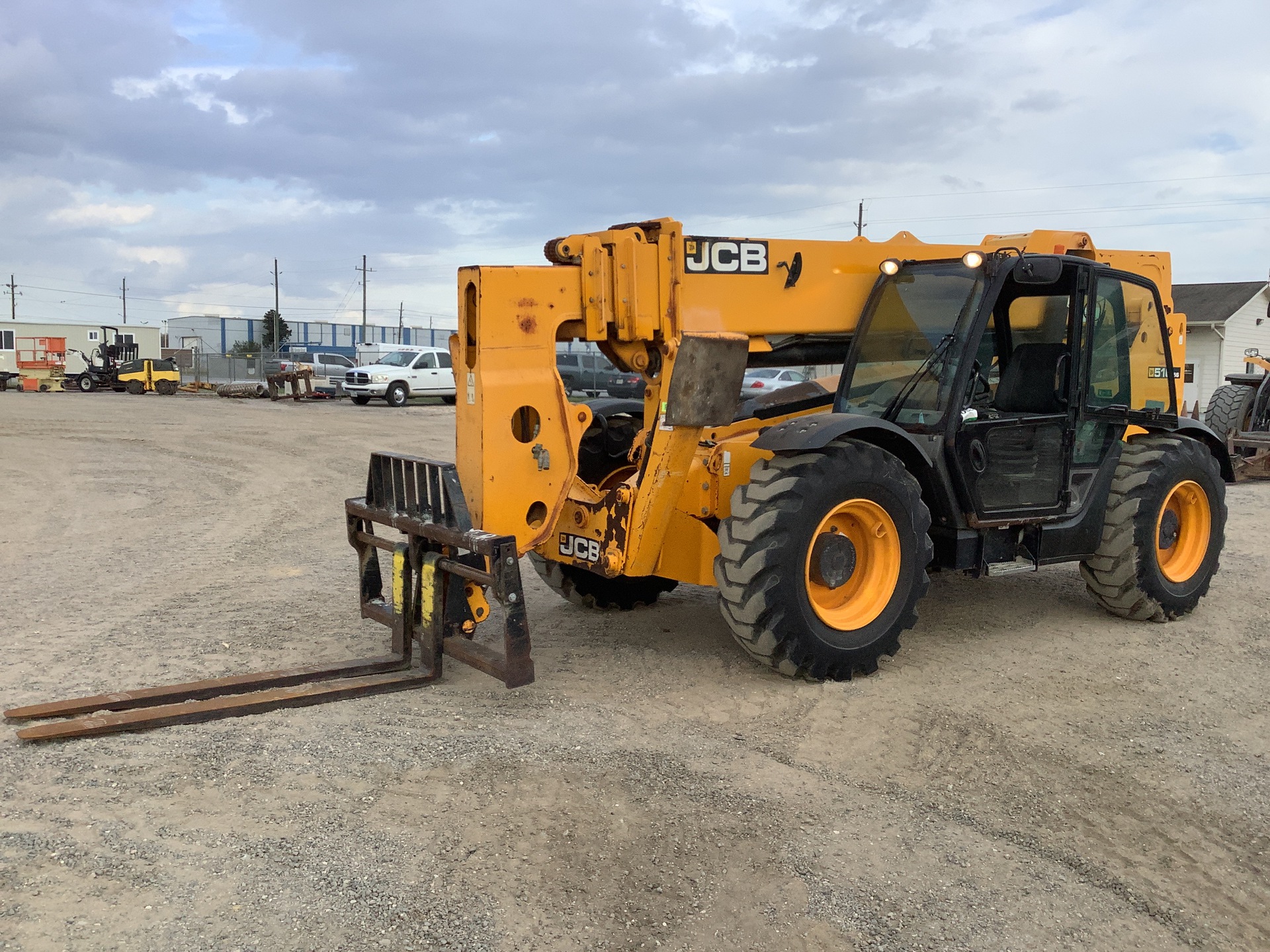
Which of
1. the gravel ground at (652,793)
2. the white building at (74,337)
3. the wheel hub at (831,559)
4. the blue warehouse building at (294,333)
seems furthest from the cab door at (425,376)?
the blue warehouse building at (294,333)

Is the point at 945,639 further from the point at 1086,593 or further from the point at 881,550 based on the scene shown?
the point at 1086,593

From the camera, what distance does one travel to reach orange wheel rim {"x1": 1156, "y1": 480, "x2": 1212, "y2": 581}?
754 centimetres

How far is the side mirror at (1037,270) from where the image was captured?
6387 mm

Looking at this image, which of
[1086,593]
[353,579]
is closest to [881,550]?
[1086,593]

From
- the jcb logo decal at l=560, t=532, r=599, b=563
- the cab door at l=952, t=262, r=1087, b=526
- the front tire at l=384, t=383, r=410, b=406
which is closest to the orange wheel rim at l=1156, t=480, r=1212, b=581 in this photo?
the cab door at l=952, t=262, r=1087, b=526

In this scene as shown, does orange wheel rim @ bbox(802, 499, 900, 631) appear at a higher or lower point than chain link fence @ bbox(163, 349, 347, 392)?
lower

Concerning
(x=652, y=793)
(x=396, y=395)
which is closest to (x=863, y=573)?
(x=652, y=793)

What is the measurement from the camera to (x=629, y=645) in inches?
261

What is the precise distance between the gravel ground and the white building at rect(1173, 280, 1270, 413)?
31.2 metres

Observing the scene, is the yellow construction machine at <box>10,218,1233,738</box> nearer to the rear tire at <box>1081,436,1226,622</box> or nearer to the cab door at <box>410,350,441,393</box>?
the rear tire at <box>1081,436,1226,622</box>

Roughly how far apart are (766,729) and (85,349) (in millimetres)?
59464

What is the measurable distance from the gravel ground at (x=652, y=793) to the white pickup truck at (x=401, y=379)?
26196mm

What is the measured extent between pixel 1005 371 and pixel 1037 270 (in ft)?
2.86

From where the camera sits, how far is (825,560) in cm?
578
